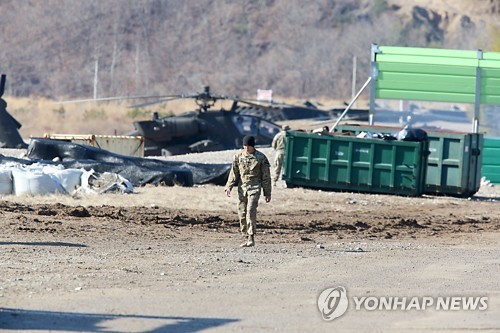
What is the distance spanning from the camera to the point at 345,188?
85.3ft

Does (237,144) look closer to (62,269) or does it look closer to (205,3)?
(62,269)

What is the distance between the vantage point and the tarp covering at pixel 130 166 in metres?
24.1

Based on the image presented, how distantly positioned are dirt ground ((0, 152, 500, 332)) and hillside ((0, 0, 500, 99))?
192 ft

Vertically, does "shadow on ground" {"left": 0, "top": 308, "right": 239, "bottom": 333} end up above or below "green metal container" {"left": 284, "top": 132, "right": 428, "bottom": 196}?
below

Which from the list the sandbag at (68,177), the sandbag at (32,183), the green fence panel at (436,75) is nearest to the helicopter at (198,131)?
the green fence panel at (436,75)

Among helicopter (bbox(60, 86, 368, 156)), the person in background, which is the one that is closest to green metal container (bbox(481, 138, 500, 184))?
the person in background

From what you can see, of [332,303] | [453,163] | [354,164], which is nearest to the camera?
[332,303]

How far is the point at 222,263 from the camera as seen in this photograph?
13492 millimetres

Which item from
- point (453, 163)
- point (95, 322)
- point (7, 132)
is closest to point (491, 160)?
point (453, 163)

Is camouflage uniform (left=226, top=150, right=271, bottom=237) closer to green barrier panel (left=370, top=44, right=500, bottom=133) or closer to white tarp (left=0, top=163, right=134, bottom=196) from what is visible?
white tarp (left=0, top=163, right=134, bottom=196)

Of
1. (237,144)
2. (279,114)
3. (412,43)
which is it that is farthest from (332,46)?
(237,144)

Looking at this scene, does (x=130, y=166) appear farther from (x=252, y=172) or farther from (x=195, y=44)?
(x=195, y=44)

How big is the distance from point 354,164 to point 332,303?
15268mm

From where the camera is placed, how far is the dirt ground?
9.73 m
